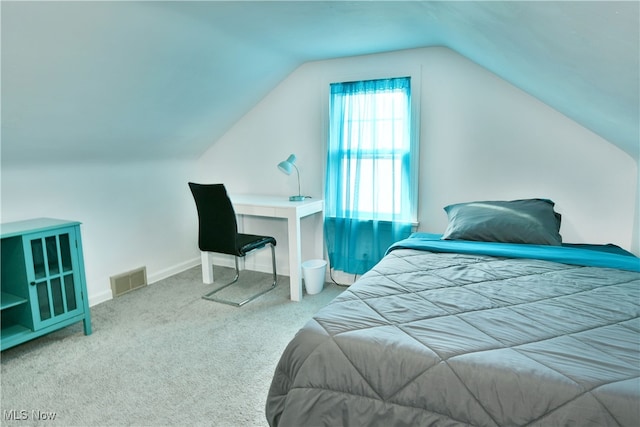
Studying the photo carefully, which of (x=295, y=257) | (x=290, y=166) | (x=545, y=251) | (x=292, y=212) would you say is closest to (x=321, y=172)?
(x=290, y=166)

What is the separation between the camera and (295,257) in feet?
10.5

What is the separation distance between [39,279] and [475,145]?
10.2 feet

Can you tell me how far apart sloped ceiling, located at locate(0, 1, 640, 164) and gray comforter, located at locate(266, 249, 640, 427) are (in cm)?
90

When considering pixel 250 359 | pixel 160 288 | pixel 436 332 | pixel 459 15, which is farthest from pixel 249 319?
pixel 459 15

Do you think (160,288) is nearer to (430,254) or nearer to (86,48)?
(86,48)

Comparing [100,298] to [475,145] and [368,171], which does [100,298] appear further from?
[475,145]

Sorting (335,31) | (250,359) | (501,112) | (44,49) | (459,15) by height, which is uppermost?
(335,31)

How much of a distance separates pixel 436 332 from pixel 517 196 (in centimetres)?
195

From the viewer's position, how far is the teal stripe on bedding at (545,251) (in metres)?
2.06

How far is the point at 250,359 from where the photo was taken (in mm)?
2355

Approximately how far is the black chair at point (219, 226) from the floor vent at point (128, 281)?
691 mm

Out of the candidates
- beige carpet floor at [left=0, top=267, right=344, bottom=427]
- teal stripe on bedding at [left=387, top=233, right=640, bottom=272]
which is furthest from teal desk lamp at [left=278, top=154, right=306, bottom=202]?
teal stripe on bedding at [left=387, top=233, right=640, bottom=272]

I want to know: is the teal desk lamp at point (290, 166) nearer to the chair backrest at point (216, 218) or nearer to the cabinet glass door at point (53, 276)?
the chair backrest at point (216, 218)

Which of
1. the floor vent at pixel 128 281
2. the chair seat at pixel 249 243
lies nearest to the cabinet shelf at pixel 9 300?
the floor vent at pixel 128 281
